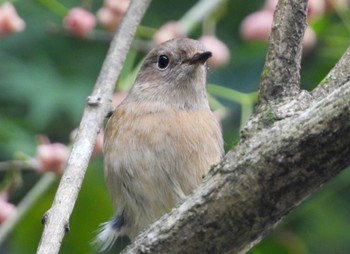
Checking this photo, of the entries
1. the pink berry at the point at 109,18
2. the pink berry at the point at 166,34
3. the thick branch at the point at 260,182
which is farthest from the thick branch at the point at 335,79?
the pink berry at the point at 109,18

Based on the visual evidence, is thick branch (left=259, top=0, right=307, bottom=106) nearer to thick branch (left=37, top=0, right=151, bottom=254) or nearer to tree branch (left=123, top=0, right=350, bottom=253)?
tree branch (left=123, top=0, right=350, bottom=253)

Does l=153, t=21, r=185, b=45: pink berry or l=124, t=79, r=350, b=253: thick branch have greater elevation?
l=153, t=21, r=185, b=45: pink berry

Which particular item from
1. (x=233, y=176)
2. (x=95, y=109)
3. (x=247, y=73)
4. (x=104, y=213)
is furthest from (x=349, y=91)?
(x=247, y=73)

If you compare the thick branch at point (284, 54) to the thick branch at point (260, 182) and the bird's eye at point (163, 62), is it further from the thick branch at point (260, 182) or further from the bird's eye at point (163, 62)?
the bird's eye at point (163, 62)

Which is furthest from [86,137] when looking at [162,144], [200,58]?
[200,58]

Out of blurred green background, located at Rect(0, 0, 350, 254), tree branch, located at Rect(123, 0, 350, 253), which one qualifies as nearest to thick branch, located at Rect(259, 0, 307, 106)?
tree branch, located at Rect(123, 0, 350, 253)

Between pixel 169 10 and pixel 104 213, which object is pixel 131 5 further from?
pixel 169 10

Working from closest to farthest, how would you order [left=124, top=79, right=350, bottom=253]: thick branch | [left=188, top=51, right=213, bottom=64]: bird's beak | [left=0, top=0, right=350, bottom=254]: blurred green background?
[left=124, top=79, right=350, bottom=253]: thick branch, [left=188, top=51, right=213, bottom=64]: bird's beak, [left=0, top=0, right=350, bottom=254]: blurred green background
